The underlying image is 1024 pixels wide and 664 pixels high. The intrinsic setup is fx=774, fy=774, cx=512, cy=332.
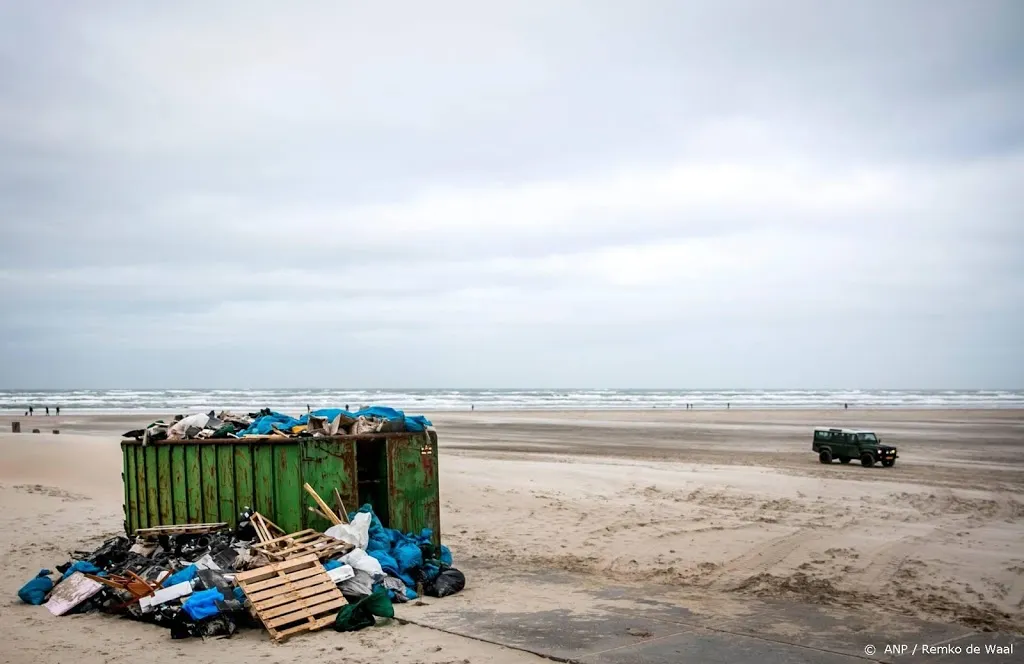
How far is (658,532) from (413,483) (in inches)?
213

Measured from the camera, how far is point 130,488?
1262cm

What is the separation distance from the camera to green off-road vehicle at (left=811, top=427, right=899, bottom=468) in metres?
25.5

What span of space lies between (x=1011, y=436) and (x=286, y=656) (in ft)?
137

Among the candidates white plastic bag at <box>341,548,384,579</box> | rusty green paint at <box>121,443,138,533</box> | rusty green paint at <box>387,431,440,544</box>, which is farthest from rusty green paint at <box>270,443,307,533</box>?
rusty green paint at <box>121,443,138,533</box>

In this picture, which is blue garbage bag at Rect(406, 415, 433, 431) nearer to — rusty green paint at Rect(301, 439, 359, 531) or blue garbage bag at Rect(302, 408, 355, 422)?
blue garbage bag at Rect(302, 408, 355, 422)


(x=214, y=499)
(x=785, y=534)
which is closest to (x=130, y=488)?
(x=214, y=499)

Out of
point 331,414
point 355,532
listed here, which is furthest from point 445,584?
point 331,414

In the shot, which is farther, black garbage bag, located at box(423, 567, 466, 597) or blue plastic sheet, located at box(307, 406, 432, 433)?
blue plastic sheet, located at box(307, 406, 432, 433)

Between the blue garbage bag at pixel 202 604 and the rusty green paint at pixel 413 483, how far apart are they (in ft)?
9.87

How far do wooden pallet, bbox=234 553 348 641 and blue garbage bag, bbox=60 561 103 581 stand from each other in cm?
258

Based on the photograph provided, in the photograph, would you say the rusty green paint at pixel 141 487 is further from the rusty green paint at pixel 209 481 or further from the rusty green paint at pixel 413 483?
the rusty green paint at pixel 413 483

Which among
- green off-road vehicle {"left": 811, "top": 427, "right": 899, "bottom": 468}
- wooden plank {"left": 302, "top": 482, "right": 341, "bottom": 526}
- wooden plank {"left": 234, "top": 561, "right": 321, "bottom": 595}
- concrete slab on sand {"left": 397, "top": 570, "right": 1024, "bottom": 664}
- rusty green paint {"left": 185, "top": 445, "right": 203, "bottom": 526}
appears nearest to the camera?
concrete slab on sand {"left": 397, "top": 570, "right": 1024, "bottom": 664}

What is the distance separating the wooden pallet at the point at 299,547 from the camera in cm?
1013

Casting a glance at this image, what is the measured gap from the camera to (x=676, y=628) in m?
8.74
